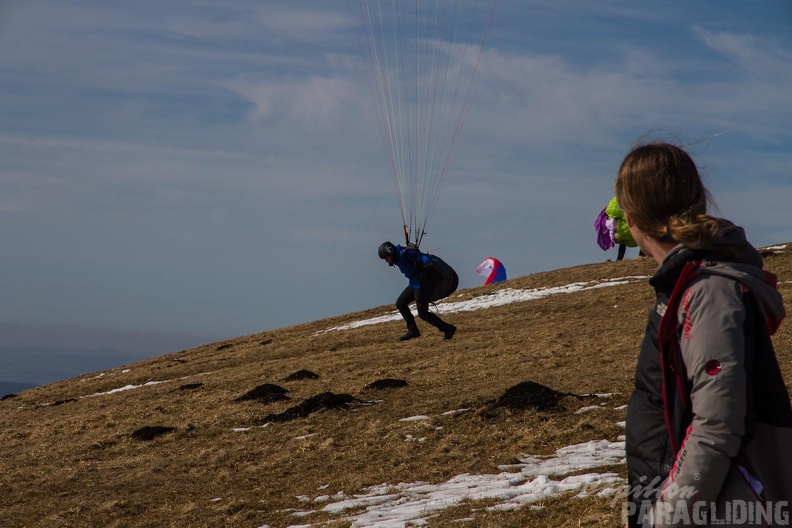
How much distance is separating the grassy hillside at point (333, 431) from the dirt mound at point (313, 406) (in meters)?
0.04

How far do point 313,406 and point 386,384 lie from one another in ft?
7.00

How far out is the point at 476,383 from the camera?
661 inches

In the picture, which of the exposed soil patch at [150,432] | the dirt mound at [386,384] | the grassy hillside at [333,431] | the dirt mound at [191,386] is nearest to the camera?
the grassy hillside at [333,431]

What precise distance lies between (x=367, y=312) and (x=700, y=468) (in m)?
36.2

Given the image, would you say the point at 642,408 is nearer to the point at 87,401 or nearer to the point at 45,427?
the point at 45,427

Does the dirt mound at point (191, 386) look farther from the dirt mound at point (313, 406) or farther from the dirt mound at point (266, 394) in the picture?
the dirt mound at point (313, 406)

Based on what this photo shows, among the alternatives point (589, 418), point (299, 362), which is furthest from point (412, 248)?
point (589, 418)

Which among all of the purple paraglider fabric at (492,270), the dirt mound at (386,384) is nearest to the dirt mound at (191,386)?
the dirt mound at (386,384)

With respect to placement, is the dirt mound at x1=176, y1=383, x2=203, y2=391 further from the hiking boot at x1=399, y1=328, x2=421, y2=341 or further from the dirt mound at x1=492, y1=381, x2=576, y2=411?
the dirt mound at x1=492, y1=381, x2=576, y2=411

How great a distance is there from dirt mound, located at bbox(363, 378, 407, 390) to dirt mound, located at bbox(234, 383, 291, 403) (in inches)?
76.3

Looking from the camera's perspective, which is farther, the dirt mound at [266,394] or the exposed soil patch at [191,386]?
the exposed soil patch at [191,386]

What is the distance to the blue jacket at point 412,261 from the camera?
842 inches

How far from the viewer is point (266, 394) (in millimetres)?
18344

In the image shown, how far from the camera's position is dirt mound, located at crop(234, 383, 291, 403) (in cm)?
1788
